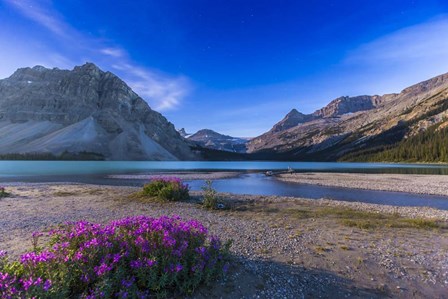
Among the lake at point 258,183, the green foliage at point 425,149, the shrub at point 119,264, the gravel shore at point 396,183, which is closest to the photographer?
the shrub at point 119,264

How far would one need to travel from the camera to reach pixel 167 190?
23.8 metres

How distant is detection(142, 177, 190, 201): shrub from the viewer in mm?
23750

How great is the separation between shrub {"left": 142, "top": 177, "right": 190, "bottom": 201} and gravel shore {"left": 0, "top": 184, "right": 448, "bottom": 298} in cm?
492

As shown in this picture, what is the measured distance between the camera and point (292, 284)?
7652mm

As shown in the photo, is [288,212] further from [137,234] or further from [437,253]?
[137,234]

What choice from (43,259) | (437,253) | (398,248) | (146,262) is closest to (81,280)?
(43,259)

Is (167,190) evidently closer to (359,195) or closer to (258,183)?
(359,195)

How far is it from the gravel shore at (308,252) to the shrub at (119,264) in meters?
0.77

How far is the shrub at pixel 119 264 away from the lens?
521cm

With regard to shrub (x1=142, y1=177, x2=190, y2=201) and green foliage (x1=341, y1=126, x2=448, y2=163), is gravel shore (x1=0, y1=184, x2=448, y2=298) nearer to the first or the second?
shrub (x1=142, y1=177, x2=190, y2=201)

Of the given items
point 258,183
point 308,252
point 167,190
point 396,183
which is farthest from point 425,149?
point 308,252

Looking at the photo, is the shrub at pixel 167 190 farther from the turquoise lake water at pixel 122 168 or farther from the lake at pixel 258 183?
the turquoise lake water at pixel 122 168

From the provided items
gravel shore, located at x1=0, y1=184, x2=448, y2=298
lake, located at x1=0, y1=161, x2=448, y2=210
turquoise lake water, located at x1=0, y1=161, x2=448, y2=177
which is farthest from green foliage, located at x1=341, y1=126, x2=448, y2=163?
gravel shore, located at x1=0, y1=184, x2=448, y2=298

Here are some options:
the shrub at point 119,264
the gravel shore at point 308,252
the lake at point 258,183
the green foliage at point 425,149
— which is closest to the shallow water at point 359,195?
the lake at point 258,183
